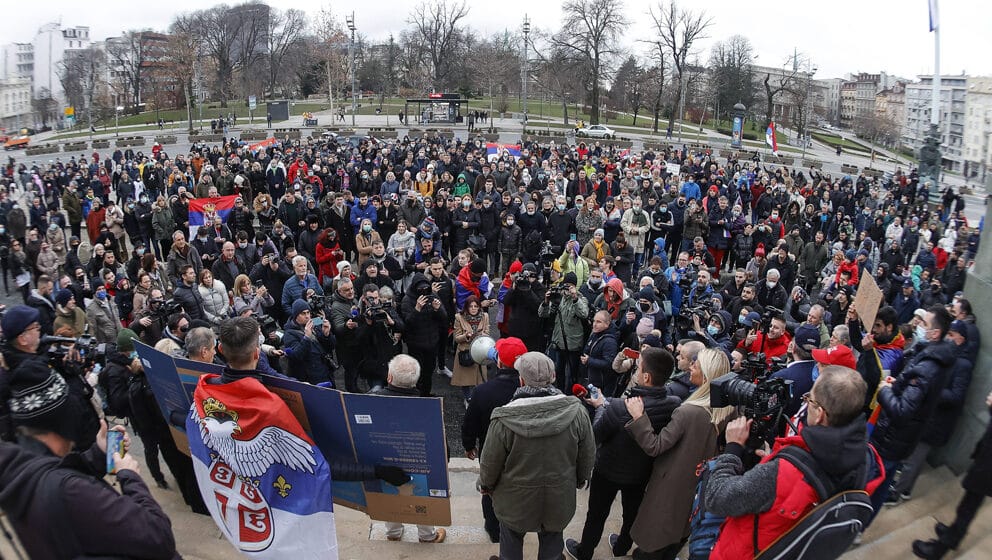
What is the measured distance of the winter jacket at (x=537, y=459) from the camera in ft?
12.1

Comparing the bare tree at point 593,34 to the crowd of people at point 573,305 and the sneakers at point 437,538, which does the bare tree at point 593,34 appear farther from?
the sneakers at point 437,538

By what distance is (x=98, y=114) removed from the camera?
2650 inches

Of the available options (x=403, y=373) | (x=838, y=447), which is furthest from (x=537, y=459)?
(x=838, y=447)

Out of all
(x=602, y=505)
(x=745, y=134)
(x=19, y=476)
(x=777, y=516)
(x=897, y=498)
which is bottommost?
(x=897, y=498)

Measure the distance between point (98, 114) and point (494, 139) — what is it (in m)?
48.7

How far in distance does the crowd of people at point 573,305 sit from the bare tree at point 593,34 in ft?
135

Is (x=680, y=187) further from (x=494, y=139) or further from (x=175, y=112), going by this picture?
(x=175, y=112)

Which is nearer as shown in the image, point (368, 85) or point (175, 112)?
point (175, 112)

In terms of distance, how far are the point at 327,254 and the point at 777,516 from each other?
8.98m

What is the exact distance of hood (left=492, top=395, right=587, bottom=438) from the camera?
12.0ft

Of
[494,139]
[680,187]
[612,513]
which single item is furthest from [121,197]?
[494,139]

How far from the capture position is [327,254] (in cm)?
1077

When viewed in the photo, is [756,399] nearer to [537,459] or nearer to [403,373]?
[537,459]

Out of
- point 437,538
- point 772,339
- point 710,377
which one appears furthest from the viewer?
point 772,339
